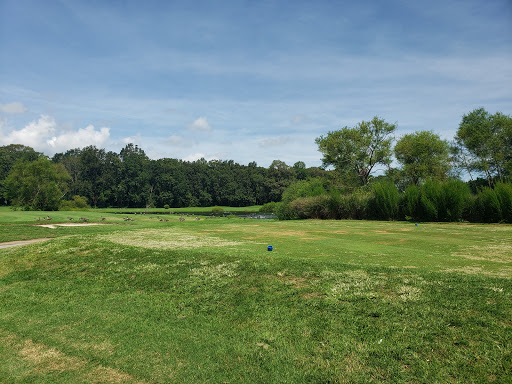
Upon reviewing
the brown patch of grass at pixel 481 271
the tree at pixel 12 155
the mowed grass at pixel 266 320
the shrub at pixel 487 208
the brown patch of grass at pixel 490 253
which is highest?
the tree at pixel 12 155

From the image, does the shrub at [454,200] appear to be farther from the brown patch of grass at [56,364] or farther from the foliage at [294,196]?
the brown patch of grass at [56,364]

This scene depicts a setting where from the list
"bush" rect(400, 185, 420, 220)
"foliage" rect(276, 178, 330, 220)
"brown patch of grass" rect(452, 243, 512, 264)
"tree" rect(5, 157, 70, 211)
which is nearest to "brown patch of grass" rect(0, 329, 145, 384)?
"brown patch of grass" rect(452, 243, 512, 264)

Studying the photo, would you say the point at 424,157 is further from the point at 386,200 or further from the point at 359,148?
the point at 386,200

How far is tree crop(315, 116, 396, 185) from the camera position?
47.8 metres

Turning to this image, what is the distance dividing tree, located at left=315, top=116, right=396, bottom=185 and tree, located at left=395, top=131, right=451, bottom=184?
274 cm

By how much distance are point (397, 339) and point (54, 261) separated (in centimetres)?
1137

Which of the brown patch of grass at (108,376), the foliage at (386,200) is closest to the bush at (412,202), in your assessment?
the foliage at (386,200)

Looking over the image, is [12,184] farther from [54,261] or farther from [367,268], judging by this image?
[367,268]

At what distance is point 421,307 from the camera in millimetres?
5863

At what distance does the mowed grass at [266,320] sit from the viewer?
4762 millimetres

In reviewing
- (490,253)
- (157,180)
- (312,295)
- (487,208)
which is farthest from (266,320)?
(157,180)

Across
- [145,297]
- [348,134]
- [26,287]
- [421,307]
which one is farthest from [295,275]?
[348,134]

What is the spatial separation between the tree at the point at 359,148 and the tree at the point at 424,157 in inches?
108

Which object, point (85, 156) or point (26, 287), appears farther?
point (85, 156)
